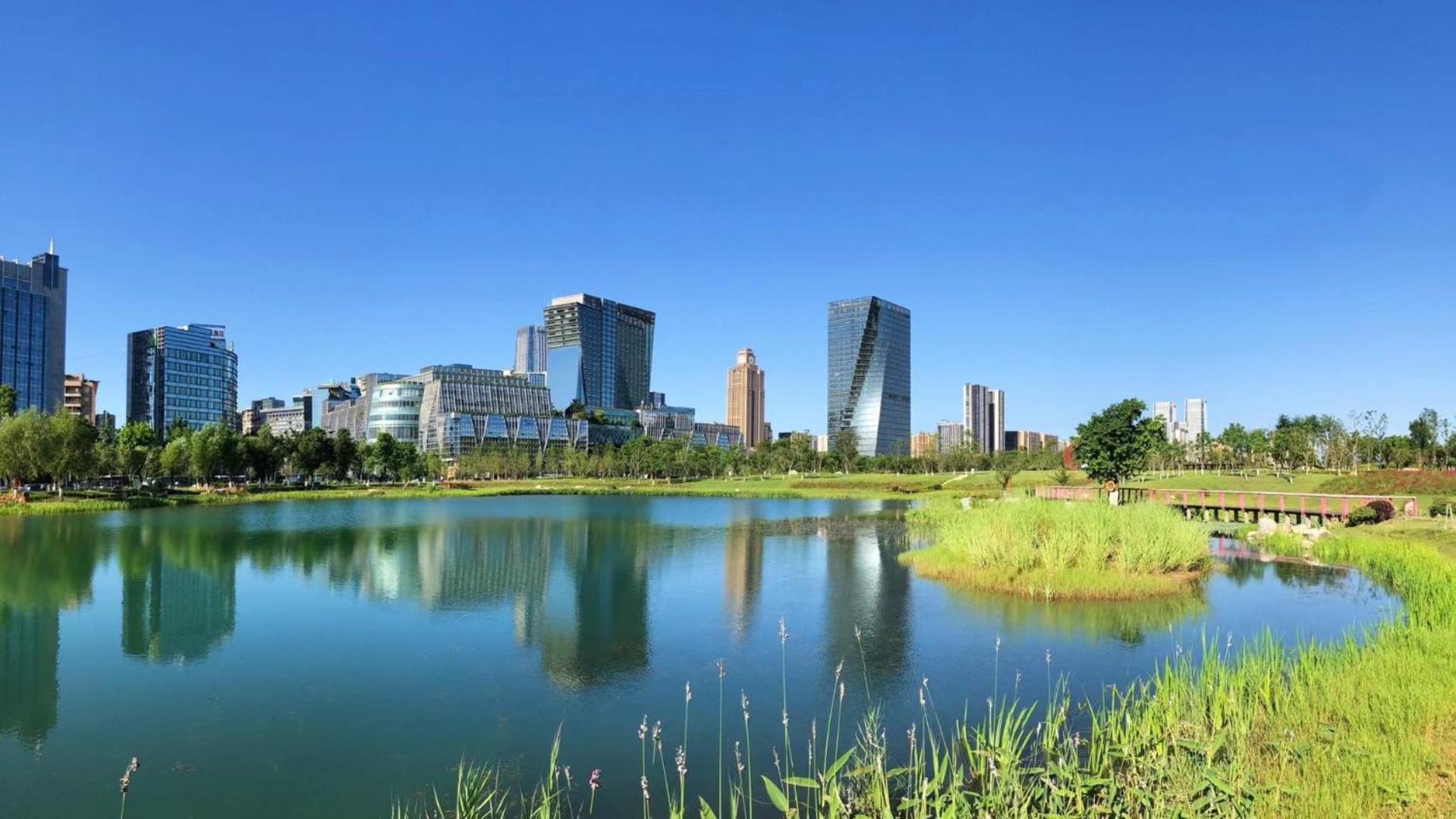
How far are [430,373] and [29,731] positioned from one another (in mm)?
169520

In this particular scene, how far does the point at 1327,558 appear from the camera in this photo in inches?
1173

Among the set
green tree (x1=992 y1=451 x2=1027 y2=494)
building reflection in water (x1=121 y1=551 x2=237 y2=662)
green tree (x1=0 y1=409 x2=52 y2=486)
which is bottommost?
building reflection in water (x1=121 y1=551 x2=237 y2=662)

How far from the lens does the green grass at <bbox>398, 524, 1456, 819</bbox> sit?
24.7ft

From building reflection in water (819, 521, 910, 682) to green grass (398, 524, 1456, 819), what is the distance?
9.75ft

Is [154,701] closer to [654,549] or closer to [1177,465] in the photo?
[654,549]

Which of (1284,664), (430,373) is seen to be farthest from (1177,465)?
(430,373)

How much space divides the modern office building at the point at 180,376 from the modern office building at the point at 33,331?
20.2 metres

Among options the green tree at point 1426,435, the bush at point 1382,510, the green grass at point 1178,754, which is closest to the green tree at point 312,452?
the green grass at point 1178,754

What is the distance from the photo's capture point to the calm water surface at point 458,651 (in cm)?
1089

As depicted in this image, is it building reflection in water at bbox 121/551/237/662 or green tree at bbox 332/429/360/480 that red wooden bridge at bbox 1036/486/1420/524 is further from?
green tree at bbox 332/429/360/480

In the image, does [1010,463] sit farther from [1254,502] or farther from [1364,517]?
[1364,517]

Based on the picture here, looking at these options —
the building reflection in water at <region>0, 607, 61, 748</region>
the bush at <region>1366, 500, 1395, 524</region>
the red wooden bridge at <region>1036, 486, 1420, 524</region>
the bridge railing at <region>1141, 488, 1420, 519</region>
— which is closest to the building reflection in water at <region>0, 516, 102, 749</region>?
the building reflection in water at <region>0, 607, 61, 748</region>

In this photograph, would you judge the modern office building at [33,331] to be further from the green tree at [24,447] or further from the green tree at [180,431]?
the green tree at [24,447]

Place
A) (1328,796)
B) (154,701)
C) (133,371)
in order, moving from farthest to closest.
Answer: (133,371)
(154,701)
(1328,796)
